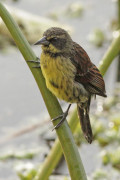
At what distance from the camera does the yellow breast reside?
2.22 m

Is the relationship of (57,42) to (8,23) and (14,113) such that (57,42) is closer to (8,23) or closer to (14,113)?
(8,23)

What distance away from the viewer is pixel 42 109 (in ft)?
13.3

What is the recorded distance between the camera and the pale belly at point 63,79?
2.21 meters

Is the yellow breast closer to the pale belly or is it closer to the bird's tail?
the pale belly

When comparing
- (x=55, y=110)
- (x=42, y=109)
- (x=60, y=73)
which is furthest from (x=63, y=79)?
(x=42, y=109)

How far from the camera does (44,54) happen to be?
2.28 metres

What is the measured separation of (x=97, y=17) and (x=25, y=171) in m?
3.05

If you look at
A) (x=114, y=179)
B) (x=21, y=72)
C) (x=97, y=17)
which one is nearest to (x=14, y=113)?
(x=21, y=72)

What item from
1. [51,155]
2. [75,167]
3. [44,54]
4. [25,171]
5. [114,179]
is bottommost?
[114,179]

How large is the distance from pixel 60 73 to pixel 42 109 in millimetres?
1790

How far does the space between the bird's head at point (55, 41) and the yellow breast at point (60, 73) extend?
4 centimetres

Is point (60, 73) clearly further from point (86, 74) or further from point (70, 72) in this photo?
point (86, 74)

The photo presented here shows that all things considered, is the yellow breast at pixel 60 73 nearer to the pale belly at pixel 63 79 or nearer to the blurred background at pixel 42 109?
the pale belly at pixel 63 79

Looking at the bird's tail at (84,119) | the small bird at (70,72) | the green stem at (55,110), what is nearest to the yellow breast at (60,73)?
the small bird at (70,72)
